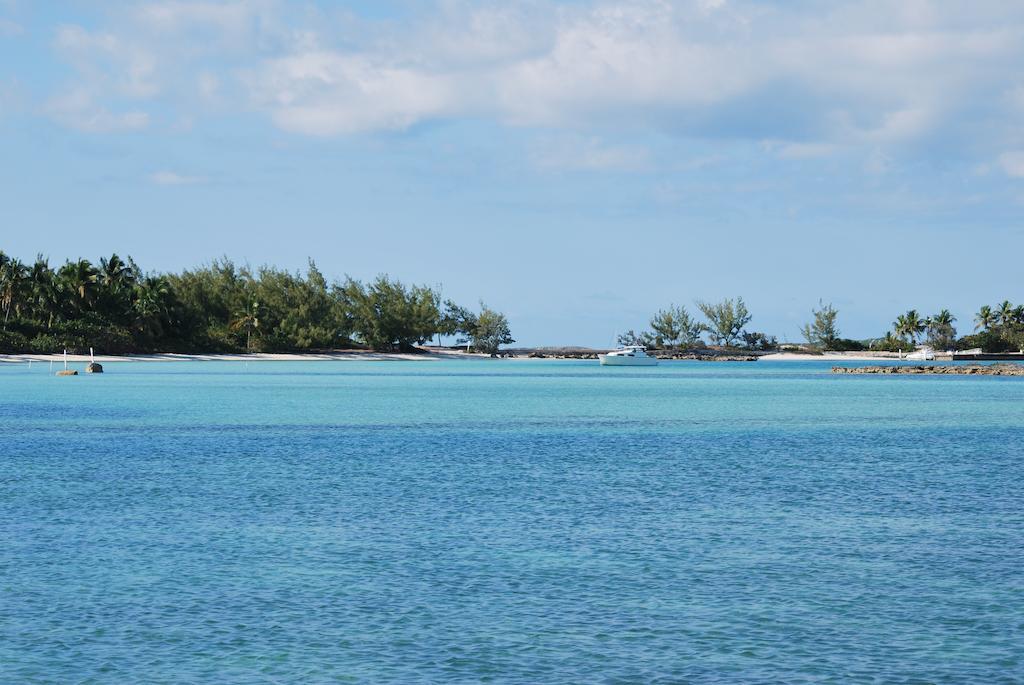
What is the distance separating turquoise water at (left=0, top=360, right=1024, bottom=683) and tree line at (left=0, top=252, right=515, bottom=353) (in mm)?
90454

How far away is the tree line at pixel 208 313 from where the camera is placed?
12475 centimetres

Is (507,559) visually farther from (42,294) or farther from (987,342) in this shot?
(987,342)

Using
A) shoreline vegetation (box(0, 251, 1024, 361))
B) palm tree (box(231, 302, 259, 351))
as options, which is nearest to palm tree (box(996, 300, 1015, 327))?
shoreline vegetation (box(0, 251, 1024, 361))

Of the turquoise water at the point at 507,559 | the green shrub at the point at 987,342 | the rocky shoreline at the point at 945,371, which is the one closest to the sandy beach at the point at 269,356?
the rocky shoreline at the point at 945,371

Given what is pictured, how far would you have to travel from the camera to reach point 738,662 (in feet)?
40.4

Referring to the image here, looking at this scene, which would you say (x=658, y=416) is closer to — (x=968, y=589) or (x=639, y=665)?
(x=968, y=589)

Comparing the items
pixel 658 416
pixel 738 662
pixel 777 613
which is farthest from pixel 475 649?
pixel 658 416

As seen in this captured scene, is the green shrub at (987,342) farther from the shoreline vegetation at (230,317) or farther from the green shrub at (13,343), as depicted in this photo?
the green shrub at (13,343)

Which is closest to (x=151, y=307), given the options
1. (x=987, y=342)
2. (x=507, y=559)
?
(x=507, y=559)

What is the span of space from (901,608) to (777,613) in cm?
158

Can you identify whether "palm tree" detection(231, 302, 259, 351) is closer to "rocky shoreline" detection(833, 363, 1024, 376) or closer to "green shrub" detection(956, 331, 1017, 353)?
"rocky shoreline" detection(833, 363, 1024, 376)

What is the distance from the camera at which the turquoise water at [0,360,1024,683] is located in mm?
12531

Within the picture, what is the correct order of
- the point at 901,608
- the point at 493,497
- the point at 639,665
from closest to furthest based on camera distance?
the point at 639,665 < the point at 901,608 < the point at 493,497

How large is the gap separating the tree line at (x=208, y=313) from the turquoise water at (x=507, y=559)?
297 ft
